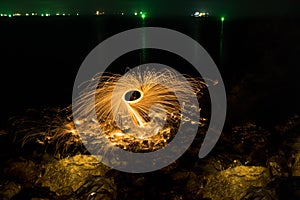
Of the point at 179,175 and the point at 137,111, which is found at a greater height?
the point at 137,111

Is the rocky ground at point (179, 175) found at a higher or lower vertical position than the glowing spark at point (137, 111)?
lower

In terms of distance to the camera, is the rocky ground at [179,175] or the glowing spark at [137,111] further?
the glowing spark at [137,111]

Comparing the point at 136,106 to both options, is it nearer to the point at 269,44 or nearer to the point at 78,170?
the point at 78,170

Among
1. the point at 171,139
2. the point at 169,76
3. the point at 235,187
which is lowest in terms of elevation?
the point at 235,187

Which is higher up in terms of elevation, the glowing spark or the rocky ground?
the glowing spark

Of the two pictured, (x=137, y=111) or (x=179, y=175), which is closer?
(x=179, y=175)

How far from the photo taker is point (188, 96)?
624cm

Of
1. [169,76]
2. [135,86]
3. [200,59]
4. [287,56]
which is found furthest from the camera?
[200,59]

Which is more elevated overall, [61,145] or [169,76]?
[169,76]

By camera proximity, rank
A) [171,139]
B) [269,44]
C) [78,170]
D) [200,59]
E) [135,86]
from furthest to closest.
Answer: [200,59] < [269,44] < [135,86] < [171,139] < [78,170]

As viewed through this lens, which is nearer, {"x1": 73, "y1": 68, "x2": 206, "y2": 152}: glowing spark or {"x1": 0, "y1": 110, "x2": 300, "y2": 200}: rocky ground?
{"x1": 0, "y1": 110, "x2": 300, "y2": 200}: rocky ground

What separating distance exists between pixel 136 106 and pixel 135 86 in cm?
44

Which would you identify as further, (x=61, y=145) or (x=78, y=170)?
(x=61, y=145)

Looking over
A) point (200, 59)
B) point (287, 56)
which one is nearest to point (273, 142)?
point (287, 56)
